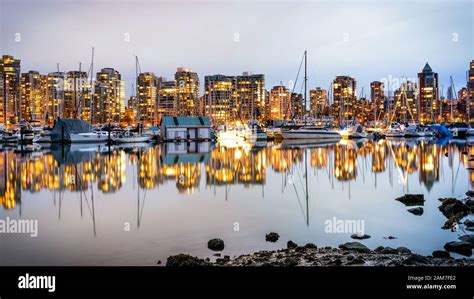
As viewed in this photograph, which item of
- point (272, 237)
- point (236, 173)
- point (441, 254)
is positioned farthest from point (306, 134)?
point (441, 254)

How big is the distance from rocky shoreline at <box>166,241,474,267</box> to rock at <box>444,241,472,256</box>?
0.64 meters

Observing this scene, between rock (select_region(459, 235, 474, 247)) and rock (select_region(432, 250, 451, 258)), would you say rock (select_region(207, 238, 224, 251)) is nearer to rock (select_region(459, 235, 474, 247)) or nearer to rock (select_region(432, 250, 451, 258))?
rock (select_region(432, 250, 451, 258))

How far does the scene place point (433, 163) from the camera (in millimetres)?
44094

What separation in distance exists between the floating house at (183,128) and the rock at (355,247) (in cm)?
7821

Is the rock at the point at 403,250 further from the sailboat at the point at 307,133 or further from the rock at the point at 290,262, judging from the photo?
the sailboat at the point at 307,133

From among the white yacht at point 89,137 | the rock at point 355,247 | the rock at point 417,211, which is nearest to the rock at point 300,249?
the rock at point 355,247

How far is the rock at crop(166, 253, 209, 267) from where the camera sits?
1241 centimetres

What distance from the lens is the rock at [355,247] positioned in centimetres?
1414

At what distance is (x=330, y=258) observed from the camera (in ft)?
42.8

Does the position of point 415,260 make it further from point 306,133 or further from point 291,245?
point 306,133
